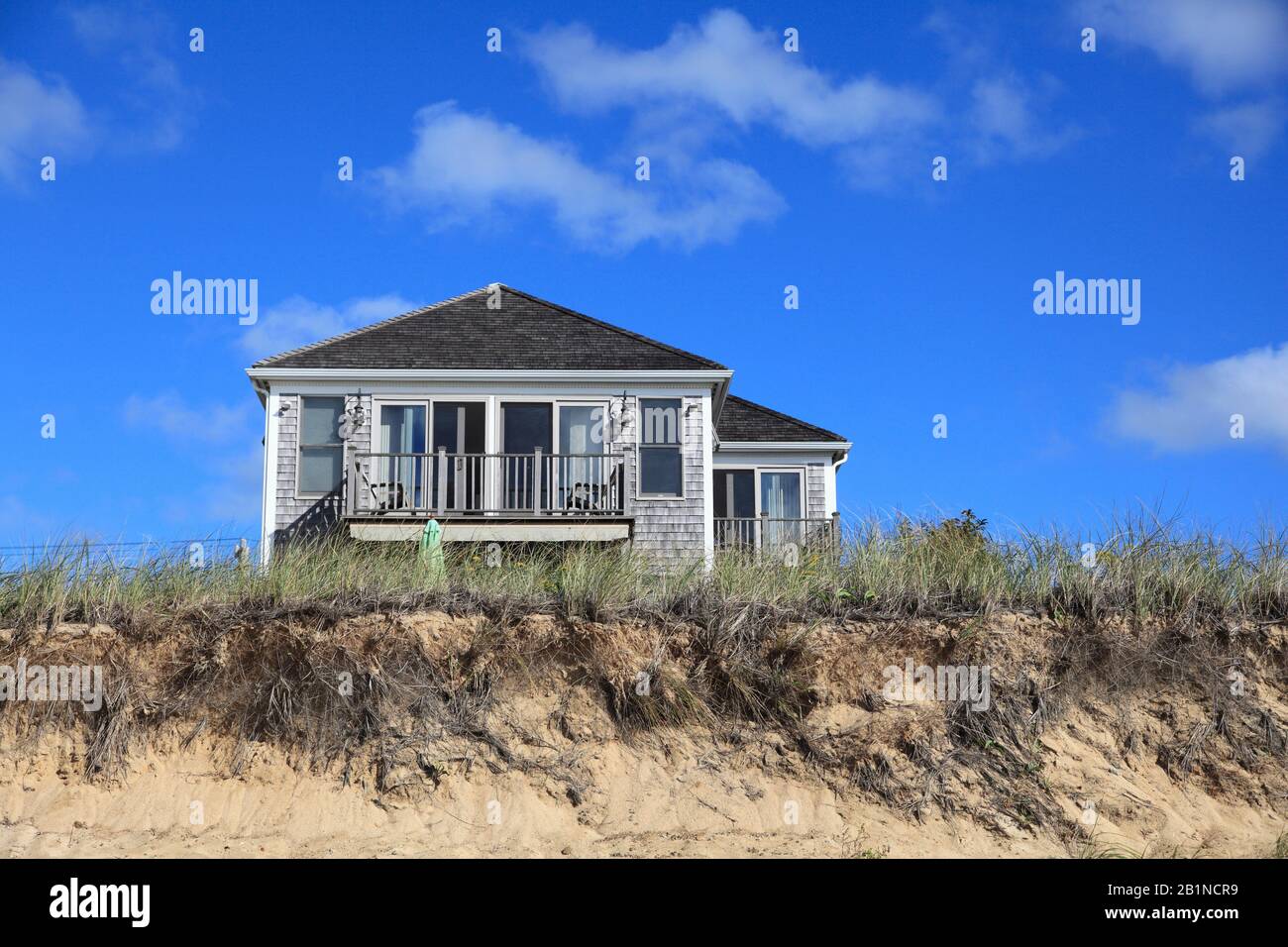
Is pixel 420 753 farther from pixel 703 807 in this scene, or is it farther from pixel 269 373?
pixel 269 373

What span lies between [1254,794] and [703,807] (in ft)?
16.6

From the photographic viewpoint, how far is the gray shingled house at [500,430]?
794 inches

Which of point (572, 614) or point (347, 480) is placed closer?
point (572, 614)

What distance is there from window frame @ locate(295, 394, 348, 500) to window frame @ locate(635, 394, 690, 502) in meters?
5.00

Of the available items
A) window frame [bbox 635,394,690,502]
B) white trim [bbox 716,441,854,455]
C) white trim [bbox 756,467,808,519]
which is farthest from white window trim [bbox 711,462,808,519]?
window frame [bbox 635,394,690,502]

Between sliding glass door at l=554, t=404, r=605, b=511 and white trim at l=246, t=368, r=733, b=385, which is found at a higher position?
white trim at l=246, t=368, r=733, b=385

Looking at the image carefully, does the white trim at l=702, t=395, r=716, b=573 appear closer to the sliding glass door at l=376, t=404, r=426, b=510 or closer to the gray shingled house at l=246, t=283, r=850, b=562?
the gray shingled house at l=246, t=283, r=850, b=562

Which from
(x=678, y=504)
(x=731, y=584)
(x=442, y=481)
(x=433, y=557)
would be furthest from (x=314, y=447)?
(x=731, y=584)

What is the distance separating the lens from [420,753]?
11.1 metres

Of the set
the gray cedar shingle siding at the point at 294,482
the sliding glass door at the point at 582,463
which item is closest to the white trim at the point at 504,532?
the sliding glass door at the point at 582,463
